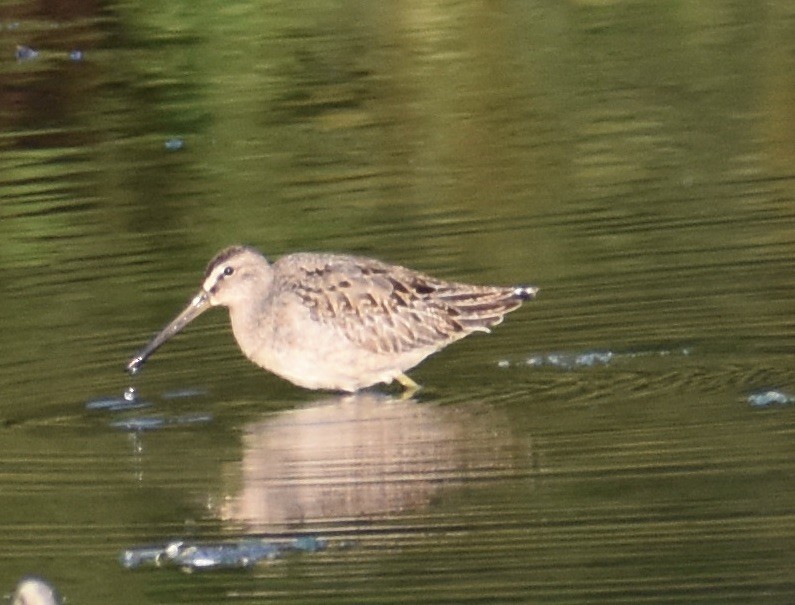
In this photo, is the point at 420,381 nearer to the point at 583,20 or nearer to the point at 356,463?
the point at 356,463

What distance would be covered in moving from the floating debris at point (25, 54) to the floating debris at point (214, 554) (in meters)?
10.8

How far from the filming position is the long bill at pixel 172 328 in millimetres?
10484

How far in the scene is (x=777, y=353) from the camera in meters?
9.87

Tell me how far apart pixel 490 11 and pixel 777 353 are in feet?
30.5

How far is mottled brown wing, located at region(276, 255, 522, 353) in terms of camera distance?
10.4 metres

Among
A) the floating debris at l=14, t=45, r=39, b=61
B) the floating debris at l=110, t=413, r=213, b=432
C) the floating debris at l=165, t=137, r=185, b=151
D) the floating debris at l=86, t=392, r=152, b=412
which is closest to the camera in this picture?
the floating debris at l=110, t=413, r=213, b=432

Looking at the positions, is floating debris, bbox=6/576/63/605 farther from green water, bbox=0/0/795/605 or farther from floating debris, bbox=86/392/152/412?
floating debris, bbox=86/392/152/412

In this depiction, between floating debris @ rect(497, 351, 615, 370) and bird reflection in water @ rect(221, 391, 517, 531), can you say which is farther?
floating debris @ rect(497, 351, 615, 370)

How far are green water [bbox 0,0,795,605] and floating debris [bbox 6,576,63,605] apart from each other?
26.0 inches

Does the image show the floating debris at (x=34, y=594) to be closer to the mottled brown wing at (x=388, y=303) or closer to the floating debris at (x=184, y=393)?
the floating debris at (x=184, y=393)

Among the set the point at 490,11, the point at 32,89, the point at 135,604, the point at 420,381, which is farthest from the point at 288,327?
the point at 490,11

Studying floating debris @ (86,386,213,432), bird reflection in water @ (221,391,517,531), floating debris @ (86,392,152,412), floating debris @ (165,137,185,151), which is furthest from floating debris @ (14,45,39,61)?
bird reflection in water @ (221,391,517,531)

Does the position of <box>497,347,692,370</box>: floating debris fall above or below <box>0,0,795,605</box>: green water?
below

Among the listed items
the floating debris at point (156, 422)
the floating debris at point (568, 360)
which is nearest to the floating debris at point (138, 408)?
the floating debris at point (156, 422)
